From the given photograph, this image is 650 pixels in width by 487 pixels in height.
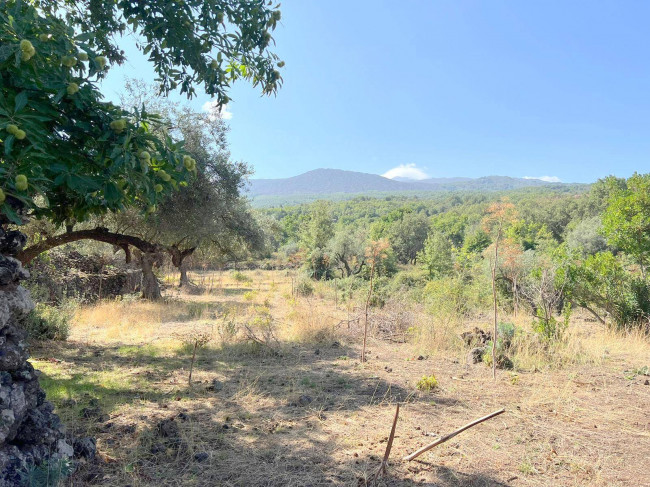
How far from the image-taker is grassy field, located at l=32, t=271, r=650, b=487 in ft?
9.34

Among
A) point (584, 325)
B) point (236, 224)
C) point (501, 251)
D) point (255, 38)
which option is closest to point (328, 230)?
point (236, 224)

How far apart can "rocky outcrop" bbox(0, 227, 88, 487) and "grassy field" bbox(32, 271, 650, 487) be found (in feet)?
0.97

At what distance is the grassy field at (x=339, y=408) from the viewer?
9.34ft

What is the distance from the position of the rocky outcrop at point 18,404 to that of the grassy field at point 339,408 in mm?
297

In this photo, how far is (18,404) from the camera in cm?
235

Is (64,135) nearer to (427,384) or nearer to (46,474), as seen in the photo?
(46,474)

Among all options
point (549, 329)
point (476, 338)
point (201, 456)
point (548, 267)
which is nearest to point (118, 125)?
point (201, 456)

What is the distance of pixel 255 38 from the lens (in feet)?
13.1

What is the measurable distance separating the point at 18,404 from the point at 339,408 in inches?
109

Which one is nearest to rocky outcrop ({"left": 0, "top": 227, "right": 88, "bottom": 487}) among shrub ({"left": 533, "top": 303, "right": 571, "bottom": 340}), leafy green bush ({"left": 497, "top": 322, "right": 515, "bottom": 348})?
leafy green bush ({"left": 497, "top": 322, "right": 515, "bottom": 348})

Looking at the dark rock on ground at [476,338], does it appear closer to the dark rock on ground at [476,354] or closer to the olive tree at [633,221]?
the dark rock on ground at [476,354]

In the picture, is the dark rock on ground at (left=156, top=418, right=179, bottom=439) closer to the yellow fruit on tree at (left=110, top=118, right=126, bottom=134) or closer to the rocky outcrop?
the rocky outcrop

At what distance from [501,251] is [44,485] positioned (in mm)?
6605

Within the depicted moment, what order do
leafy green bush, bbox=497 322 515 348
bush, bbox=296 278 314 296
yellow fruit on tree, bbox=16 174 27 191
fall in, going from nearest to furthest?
yellow fruit on tree, bbox=16 174 27 191, leafy green bush, bbox=497 322 515 348, bush, bbox=296 278 314 296
